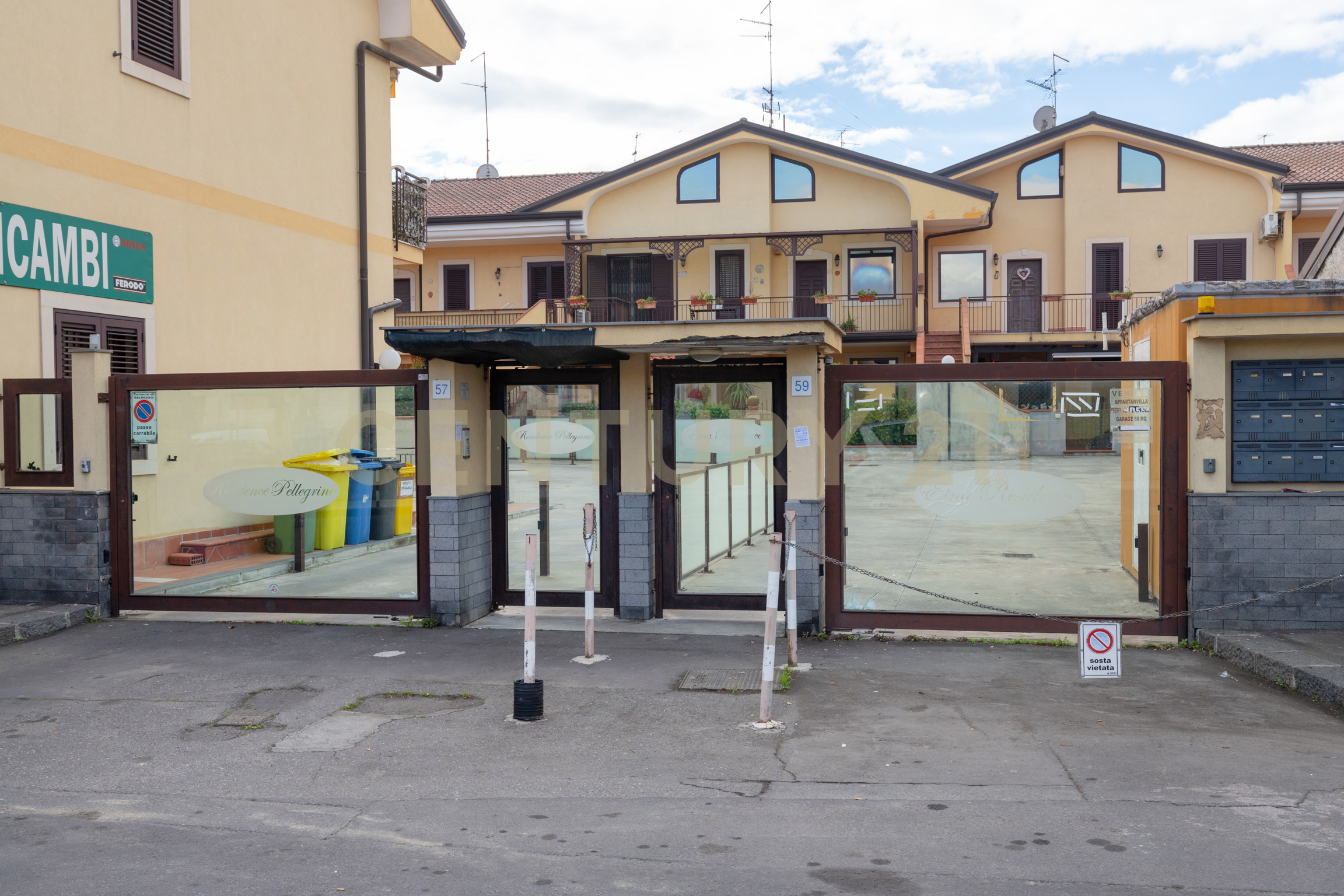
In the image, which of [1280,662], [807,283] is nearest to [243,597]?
[1280,662]

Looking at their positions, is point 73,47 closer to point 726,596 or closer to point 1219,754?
point 726,596

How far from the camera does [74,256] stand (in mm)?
11234

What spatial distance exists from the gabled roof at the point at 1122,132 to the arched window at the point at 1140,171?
51 centimetres

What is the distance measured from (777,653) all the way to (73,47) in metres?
9.50

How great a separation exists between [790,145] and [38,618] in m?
24.5

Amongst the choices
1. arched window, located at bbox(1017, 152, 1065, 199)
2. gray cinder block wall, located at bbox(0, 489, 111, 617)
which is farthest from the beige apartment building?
arched window, located at bbox(1017, 152, 1065, 199)

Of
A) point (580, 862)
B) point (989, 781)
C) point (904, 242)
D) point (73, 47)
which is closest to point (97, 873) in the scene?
point (580, 862)

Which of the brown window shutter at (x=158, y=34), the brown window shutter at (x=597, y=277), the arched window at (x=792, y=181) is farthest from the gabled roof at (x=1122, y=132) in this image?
the brown window shutter at (x=158, y=34)

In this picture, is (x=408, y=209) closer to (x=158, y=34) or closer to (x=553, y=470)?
(x=158, y=34)

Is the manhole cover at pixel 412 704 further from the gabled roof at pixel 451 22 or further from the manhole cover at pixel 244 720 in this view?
the gabled roof at pixel 451 22

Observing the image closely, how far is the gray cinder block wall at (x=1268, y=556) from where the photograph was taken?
330 inches

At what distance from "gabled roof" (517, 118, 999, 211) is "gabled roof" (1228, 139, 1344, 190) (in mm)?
8630

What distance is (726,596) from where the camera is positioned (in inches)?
385

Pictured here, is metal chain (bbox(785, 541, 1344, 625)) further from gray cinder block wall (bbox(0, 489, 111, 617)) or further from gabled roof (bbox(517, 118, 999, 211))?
gabled roof (bbox(517, 118, 999, 211))
